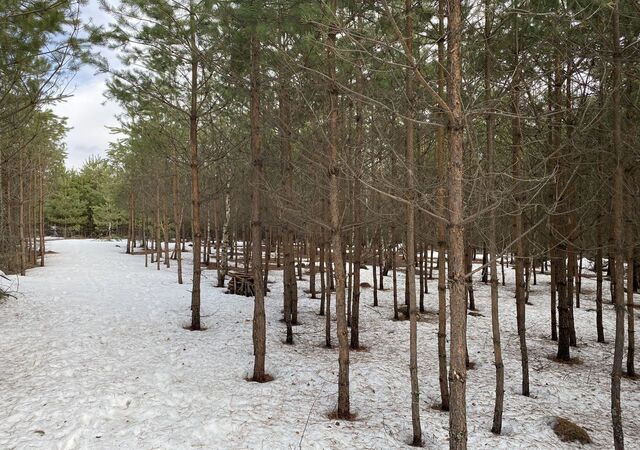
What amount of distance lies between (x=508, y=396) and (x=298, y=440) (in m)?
4.80

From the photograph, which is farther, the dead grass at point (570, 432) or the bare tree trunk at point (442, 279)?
the bare tree trunk at point (442, 279)

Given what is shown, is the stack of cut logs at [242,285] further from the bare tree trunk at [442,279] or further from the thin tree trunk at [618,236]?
the thin tree trunk at [618,236]

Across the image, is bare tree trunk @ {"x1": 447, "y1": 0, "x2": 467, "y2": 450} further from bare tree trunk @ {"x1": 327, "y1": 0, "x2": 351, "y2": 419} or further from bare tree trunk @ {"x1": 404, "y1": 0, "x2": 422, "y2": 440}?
bare tree trunk @ {"x1": 327, "y1": 0, "x2": 351, "y2": 419}

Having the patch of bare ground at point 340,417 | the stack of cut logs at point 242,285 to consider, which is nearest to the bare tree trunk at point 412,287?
the patch of bare ground at point 340,417

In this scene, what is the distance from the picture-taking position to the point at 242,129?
11703mm

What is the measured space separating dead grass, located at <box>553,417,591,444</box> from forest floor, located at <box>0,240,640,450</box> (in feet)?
0.55

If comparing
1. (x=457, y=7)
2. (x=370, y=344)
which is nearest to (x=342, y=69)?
Result: (x=457, y=7)

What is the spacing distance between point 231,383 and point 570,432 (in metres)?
5.91

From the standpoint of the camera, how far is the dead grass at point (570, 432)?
20.6 ft

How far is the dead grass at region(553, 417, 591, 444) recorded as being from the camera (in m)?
6.29

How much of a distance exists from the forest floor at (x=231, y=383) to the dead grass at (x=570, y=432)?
17 cm

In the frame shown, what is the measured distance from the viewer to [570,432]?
6.36 metres

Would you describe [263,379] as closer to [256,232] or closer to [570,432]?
[256,232]

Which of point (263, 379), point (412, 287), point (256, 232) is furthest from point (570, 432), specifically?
point (256, 232)
